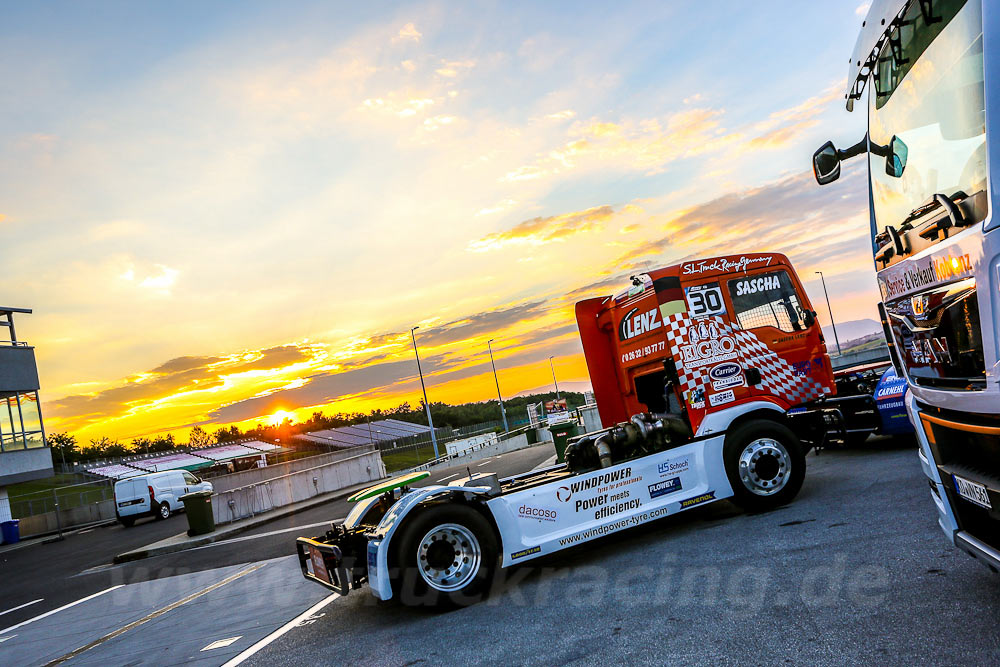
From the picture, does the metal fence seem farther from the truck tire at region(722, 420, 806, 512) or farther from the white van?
the truck tire at region(722, 420, 806, 512)

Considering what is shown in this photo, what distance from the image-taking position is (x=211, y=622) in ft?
23.5

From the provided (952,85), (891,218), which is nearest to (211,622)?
(891,218)

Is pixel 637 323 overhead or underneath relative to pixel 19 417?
underneath

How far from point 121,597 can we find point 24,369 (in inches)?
1147

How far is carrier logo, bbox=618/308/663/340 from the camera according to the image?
7824mm

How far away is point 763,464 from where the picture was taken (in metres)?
7.38

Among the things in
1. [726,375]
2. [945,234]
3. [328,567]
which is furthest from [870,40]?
[328,567]

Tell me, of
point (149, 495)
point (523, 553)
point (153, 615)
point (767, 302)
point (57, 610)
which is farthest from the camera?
point (149, 495)

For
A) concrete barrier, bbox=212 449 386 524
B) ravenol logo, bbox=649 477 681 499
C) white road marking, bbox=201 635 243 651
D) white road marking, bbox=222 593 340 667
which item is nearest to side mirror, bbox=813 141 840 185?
ravenol logo, bbox=649 477 681 499

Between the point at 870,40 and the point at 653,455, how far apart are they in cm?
414

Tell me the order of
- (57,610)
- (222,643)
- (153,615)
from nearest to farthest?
(222,643) < (153,615) < (57,610)

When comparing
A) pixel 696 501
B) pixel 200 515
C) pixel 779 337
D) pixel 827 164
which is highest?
pixel 827 164

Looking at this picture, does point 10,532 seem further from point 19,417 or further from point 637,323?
point 637,323

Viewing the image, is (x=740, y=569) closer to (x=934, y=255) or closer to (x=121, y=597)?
(x=934, y=255)
